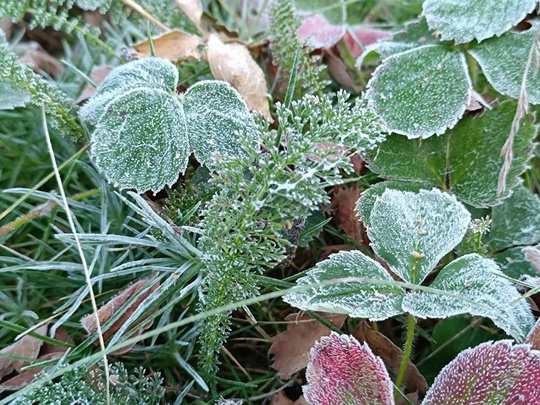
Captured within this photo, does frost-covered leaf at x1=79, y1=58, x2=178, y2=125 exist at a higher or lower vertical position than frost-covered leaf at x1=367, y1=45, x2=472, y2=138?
higher

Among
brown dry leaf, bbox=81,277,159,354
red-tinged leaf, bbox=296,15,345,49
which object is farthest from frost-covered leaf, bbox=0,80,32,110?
red-tinged leaf, bbox=296,15,345,49

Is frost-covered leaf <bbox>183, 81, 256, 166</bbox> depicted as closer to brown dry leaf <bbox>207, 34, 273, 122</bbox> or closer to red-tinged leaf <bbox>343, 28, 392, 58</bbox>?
brown dry leaf <bbox>207, 34, 273, 122</bbox>

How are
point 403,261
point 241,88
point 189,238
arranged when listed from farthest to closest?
point 241,88 → point 189,238 → point 403,261

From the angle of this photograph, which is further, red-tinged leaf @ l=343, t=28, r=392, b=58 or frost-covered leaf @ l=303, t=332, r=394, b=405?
red-tinged leaf @ l=343, t=28, r=392, b=58

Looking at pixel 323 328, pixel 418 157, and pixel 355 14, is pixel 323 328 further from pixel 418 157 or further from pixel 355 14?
pixel 355 14

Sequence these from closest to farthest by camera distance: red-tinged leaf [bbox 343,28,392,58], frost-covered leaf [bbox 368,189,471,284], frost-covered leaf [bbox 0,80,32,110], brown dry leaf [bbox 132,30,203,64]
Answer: frost-covered leaf [bbox 368,189,471,284] < frost-covered leaf [bbox 0,80,32,110] < brown dry leaf [bbox 132,30,203,64] < red-tinged leaf [bbox 343,28,392,58]

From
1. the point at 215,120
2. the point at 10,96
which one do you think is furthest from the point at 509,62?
the point at 10,96

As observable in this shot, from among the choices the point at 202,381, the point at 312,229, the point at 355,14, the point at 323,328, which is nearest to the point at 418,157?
the point at 312,229
